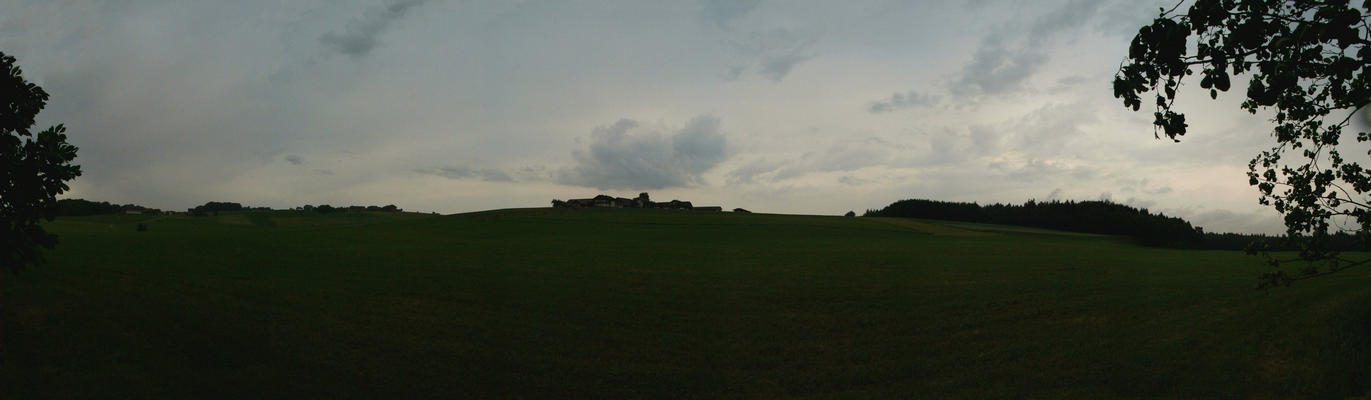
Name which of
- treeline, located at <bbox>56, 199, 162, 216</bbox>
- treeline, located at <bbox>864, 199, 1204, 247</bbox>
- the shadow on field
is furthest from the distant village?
the shadow on field

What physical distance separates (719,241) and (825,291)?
25793 mm

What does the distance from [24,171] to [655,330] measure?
13611 millimetres

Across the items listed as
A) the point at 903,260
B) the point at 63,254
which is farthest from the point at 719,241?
the point at 63,254

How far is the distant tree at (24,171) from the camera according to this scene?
1280 cm

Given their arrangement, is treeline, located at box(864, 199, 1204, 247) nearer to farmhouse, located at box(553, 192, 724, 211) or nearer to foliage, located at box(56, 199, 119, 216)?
farmhouse, located at box(553, 192, 724, 211)

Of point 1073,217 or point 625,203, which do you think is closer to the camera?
point 1073,217

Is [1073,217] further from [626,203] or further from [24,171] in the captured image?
[24,171]

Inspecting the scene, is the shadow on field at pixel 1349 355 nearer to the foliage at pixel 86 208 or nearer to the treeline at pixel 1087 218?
the treeline at pixel 1087 218

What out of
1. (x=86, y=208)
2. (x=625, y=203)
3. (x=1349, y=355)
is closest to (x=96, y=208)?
(x=86, y=208)

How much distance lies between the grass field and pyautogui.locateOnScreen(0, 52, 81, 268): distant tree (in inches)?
116

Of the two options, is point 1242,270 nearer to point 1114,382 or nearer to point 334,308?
point 1114,382

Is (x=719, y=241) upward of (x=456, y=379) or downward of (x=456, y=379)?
upward

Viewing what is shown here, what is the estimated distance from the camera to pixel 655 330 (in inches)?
793

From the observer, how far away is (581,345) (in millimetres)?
18562
